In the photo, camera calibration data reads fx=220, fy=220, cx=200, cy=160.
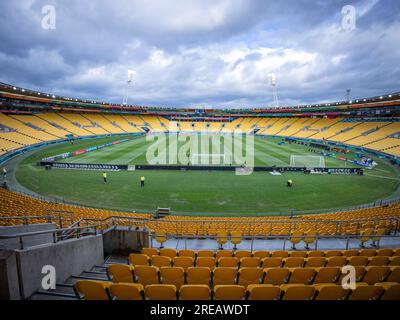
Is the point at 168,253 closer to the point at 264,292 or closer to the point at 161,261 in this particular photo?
the point at 161,261

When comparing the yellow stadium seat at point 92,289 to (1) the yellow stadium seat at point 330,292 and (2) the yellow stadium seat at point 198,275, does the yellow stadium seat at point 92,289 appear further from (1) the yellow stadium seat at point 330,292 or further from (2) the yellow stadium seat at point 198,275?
(1) the yellow stadium seat at point 330,292

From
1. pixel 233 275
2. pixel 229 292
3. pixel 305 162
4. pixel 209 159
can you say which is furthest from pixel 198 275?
pixel 305 162

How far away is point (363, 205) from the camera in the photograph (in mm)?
18953

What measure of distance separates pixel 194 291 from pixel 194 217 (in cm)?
1150

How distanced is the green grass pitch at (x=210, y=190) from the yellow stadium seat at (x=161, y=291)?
1317 cm

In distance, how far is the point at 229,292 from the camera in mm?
4012

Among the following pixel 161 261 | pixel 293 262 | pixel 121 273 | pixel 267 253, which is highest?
pixel 121 273

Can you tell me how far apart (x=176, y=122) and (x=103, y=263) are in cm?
9525

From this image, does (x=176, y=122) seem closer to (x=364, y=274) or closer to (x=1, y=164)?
(x=1, y=164)

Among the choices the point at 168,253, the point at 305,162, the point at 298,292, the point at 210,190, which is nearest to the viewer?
the point at 298,292

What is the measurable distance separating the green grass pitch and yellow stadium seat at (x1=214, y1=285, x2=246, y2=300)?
1300 cm

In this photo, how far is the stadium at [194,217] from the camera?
4.31 metres
